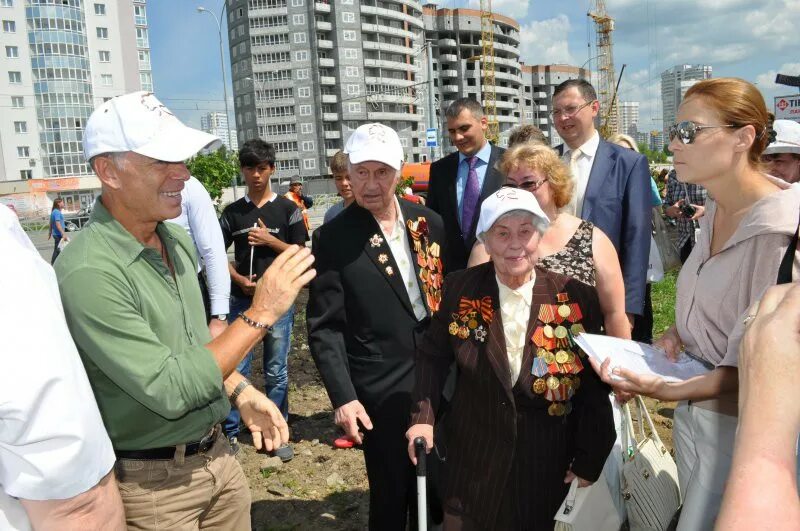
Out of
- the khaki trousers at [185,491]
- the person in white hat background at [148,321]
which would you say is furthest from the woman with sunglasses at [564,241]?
the khaki trousers at [185,491]

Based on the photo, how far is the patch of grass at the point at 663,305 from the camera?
7.64 m

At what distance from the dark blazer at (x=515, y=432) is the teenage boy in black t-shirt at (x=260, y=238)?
2.69m

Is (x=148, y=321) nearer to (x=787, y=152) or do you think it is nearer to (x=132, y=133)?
(x=132, y=133)

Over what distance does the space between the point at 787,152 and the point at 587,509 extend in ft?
11.1

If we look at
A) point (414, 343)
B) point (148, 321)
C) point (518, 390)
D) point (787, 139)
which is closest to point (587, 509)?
point (518, 390)

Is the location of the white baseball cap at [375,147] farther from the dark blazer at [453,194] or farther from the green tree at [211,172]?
the green tree at [211,172]

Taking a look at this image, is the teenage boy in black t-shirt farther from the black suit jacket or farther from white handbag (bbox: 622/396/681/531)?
white handbag (bbox: 622/396/681/531)

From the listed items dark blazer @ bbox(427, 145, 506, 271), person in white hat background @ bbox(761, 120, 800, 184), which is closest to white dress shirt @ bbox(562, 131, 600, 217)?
dark blazer @ bbox(427, 145, 506, 271)

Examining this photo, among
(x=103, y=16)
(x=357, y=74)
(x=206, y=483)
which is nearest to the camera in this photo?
(x=206, y=483)

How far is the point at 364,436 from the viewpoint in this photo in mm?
3100

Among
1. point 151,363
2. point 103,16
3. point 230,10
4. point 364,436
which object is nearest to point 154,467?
point 151,363

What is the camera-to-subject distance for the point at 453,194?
4.46m

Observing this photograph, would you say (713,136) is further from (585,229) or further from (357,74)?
(357,74)

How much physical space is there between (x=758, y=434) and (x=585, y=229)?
7.34ft
